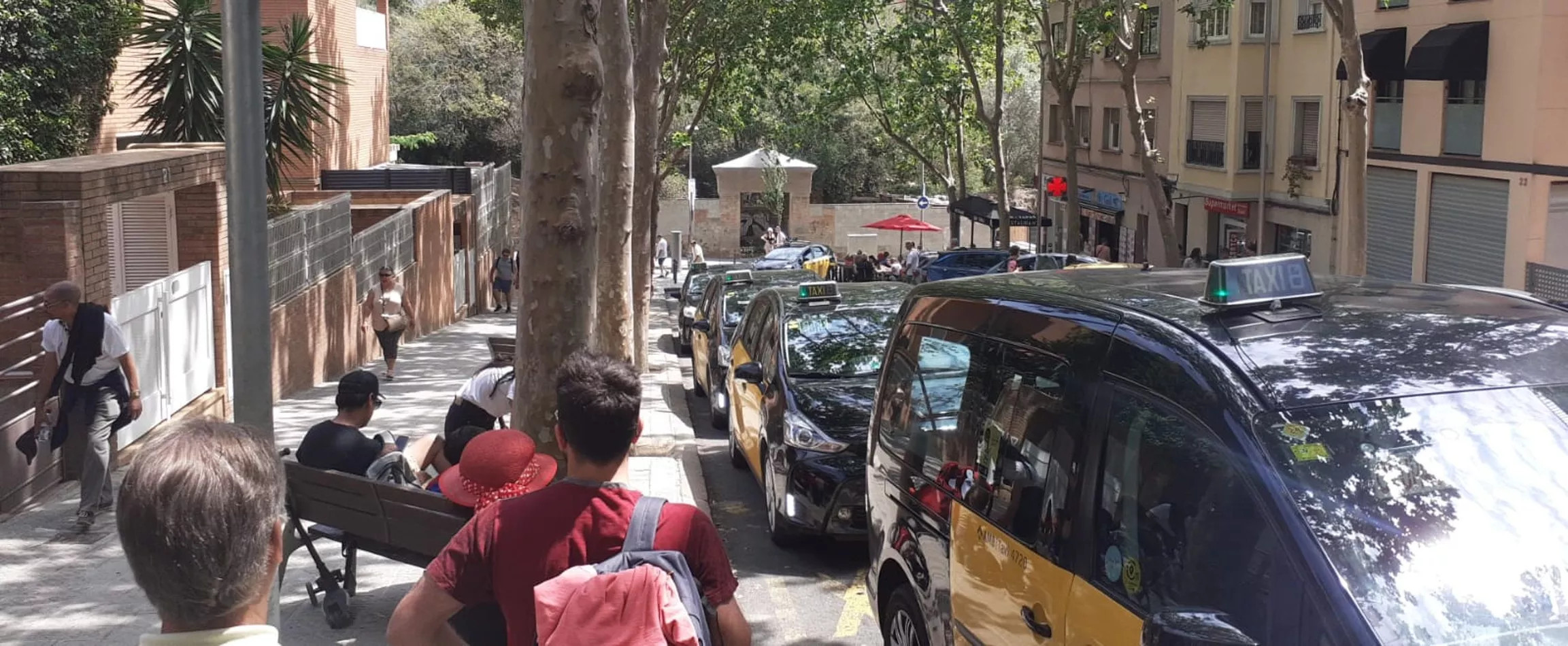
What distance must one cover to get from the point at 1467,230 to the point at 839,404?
1876 centimetres

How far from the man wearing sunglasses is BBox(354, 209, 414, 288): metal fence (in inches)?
540

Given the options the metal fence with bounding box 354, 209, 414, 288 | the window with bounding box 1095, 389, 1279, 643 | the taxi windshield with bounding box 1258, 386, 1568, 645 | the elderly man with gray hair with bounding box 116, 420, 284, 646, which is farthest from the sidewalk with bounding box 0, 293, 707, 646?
the metal fence with bounding box 354, 209, 414, 288

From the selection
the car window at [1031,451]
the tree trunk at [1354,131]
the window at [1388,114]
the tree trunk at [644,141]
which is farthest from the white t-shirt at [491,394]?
the window at [1388,114]

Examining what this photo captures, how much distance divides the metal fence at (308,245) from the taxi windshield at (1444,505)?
12.6m

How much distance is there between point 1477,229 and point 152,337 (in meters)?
20.9

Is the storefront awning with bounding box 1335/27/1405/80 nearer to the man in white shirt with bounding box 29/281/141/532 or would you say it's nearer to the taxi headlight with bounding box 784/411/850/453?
the taxi headlight with bounding box 784/411/850/453

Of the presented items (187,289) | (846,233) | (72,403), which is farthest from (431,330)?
(846,233)

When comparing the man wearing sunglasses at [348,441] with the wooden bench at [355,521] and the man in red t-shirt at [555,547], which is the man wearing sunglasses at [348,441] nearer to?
the wooden bench at [355,521]

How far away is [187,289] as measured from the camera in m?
12.8

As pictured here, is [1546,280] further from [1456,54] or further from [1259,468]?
[1259,468]

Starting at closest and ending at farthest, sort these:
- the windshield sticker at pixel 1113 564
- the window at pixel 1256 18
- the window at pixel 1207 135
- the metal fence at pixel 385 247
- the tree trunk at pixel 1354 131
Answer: the windshield sticker at pixel 1113 564
the tree trunk at pixel 1354 131
the metal fence at pixel 385 247
the window at pixel 1256 18
the window at pixel 1207 135

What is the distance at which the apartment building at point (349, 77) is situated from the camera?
27.7 m

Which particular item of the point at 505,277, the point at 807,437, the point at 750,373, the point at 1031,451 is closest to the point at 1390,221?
the point at 505,277

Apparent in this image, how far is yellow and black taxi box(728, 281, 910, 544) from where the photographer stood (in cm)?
917
